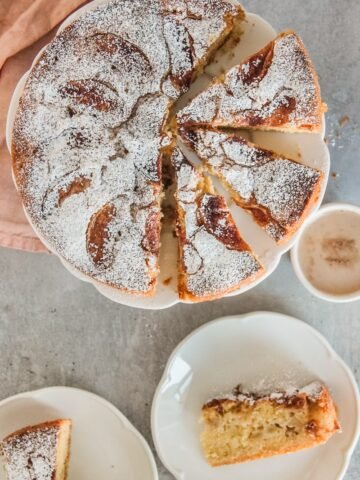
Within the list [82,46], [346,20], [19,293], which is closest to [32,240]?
[19,293]

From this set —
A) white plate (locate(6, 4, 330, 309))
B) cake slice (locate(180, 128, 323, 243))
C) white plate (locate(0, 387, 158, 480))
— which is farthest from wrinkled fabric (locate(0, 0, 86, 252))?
cake slice (locate(180, 128, 323, 243))

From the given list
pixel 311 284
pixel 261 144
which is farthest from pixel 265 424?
pixel 261 144

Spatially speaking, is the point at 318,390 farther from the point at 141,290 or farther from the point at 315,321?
the point at 141,290

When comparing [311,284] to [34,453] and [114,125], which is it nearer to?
[114,125]

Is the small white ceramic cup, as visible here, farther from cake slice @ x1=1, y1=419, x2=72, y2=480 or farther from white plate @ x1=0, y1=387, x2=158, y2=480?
cake slice @ x1=1, y1=419, x2=72, y2=480

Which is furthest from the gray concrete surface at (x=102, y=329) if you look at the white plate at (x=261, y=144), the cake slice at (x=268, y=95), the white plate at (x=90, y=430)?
the cake slice at (x=268, y=95)
